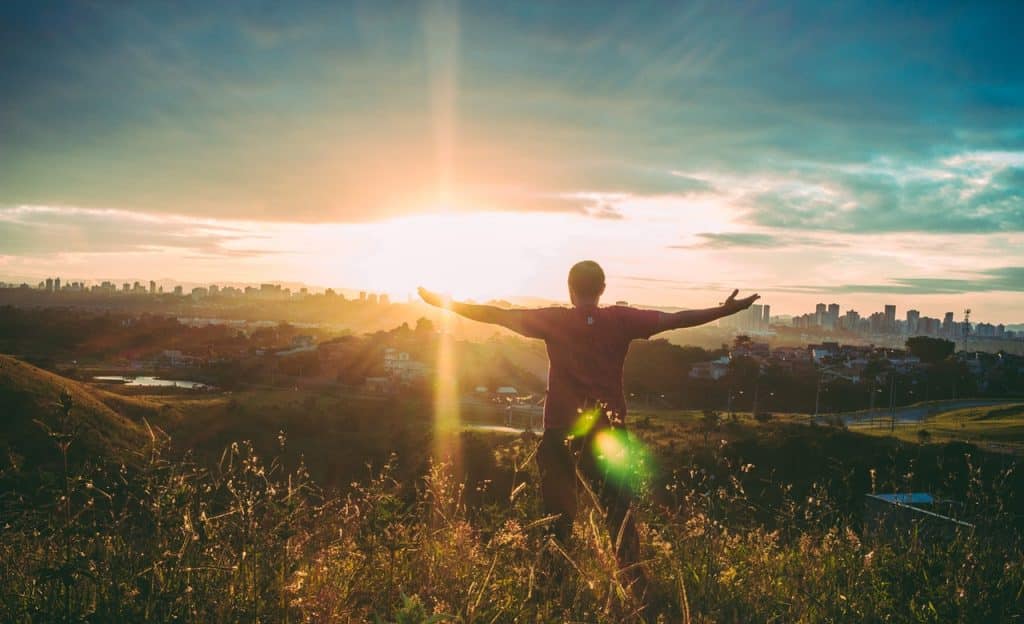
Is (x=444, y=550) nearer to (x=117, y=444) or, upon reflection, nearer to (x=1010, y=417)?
(x=117, y=444)

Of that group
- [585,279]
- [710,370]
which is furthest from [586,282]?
[710,370]

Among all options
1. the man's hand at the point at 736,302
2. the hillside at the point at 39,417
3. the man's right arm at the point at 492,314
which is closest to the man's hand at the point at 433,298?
the man's right arm at the point at 492,314

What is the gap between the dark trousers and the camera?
4211mm

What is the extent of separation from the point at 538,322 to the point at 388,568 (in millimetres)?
2110

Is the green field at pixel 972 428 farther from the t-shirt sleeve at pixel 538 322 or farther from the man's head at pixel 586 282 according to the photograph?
the t-shirt sleeve at pixel 538 322

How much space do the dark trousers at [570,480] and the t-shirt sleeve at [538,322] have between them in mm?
741

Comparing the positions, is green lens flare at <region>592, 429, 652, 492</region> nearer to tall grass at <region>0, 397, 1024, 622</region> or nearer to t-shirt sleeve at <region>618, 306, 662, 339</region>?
tall grass at <region>0, 397, 1024, 622</region>

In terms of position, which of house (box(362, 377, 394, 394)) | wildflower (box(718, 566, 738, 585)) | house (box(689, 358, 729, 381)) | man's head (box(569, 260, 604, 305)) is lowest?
house (box(362, 377, 394, 394))

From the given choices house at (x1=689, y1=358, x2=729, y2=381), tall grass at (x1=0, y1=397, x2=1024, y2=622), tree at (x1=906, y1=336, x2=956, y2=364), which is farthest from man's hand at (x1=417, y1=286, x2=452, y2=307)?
tree at (x1=906, y1=336, x2=956, y2=364)

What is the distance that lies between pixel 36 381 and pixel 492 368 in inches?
2825

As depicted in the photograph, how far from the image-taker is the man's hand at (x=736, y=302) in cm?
505

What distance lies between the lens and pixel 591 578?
279 centimetres

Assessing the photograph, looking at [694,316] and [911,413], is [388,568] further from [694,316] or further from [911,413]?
[911,413]

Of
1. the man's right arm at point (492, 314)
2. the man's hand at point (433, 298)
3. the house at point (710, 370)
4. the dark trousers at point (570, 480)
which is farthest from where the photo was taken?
the house at point (710, 370)
